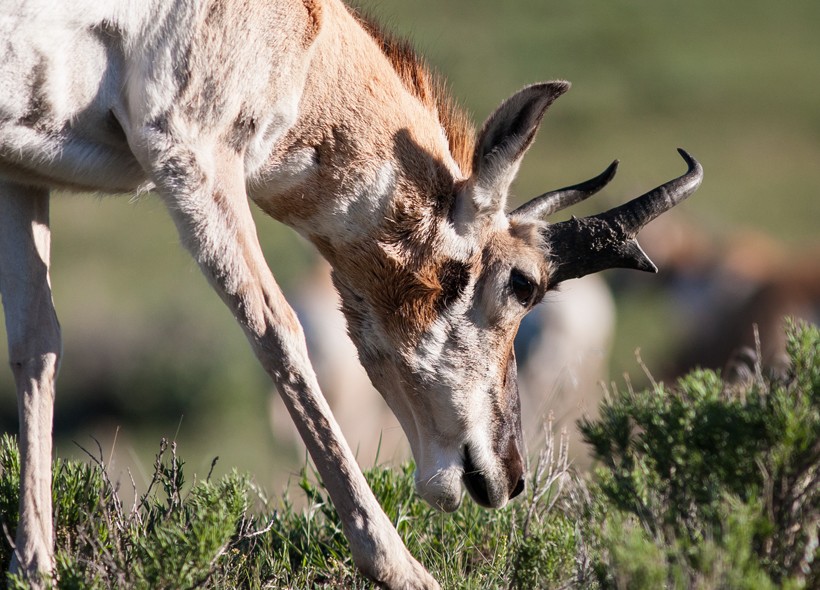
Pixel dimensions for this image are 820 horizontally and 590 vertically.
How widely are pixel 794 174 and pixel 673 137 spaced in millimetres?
4005

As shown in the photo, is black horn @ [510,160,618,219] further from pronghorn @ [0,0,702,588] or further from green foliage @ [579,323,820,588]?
green foliage @ [579,323,820,588]

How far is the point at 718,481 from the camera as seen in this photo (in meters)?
3.87

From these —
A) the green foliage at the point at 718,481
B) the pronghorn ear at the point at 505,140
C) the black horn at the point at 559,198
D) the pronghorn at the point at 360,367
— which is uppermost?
the pronghorn ear at the point at 505,140

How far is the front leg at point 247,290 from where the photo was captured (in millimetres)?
4012

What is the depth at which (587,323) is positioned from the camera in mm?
14602

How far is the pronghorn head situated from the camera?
454cm

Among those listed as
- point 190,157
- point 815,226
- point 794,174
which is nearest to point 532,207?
point 190,157

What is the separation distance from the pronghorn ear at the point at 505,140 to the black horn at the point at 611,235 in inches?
11.8

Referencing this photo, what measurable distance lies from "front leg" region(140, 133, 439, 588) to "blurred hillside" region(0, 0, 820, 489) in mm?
360

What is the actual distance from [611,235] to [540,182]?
25.2 m

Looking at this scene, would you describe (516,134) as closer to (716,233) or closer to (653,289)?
(716,233)

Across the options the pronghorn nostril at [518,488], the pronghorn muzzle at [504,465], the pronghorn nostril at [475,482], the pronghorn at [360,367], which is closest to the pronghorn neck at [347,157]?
the pronghorn muzzle at [504,465]

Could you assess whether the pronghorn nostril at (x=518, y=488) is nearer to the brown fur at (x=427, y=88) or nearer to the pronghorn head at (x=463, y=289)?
the pronghorn head at (x=463, y=289)

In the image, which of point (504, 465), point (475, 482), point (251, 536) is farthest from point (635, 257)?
point (251, 536)
